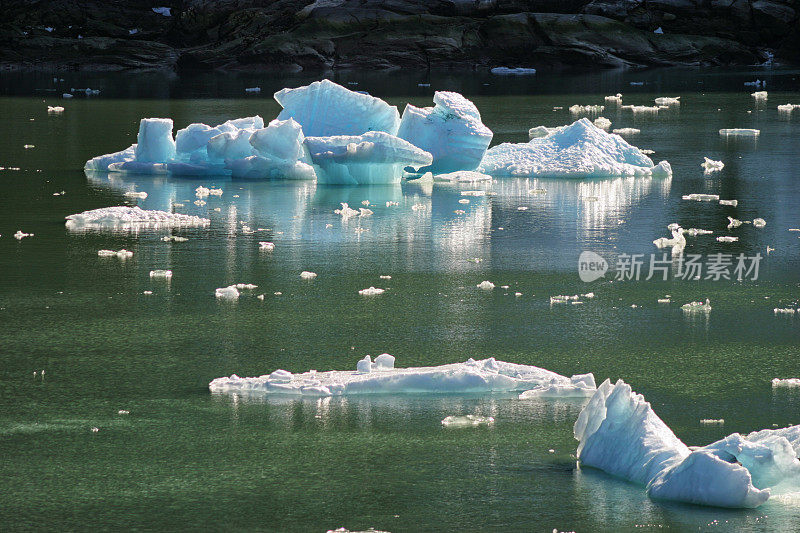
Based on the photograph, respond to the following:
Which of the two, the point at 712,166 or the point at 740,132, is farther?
the point at 740,132

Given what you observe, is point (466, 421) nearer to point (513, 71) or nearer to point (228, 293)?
point (228, 293)

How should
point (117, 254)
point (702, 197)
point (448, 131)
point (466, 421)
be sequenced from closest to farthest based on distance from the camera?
point (466, 421)
point (117, 254)
point (702, 197)
point (448, 131)

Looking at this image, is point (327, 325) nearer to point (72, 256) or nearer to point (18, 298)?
point (18, 298)

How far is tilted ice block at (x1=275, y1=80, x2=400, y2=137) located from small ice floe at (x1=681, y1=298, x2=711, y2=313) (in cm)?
647

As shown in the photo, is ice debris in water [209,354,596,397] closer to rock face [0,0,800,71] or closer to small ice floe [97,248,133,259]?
small ice floe [97,248,133,259]

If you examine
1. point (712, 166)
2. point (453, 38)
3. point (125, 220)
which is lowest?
point (125, 220)

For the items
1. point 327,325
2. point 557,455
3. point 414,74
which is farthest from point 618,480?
point 414,74

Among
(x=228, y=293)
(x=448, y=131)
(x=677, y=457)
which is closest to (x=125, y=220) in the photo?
(x=228, y=293)

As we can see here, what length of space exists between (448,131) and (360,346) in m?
6.77

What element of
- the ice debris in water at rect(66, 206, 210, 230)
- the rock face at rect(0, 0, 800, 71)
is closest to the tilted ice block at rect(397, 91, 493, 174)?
the ice debris in water at rect(66, 206, 210, 230)

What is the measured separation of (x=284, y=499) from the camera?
4.79 m

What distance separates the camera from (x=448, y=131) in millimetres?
13398

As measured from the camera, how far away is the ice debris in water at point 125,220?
1094 cm

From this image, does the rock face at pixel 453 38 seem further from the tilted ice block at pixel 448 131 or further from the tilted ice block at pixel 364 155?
the tilted ice block at pixel 364 155
